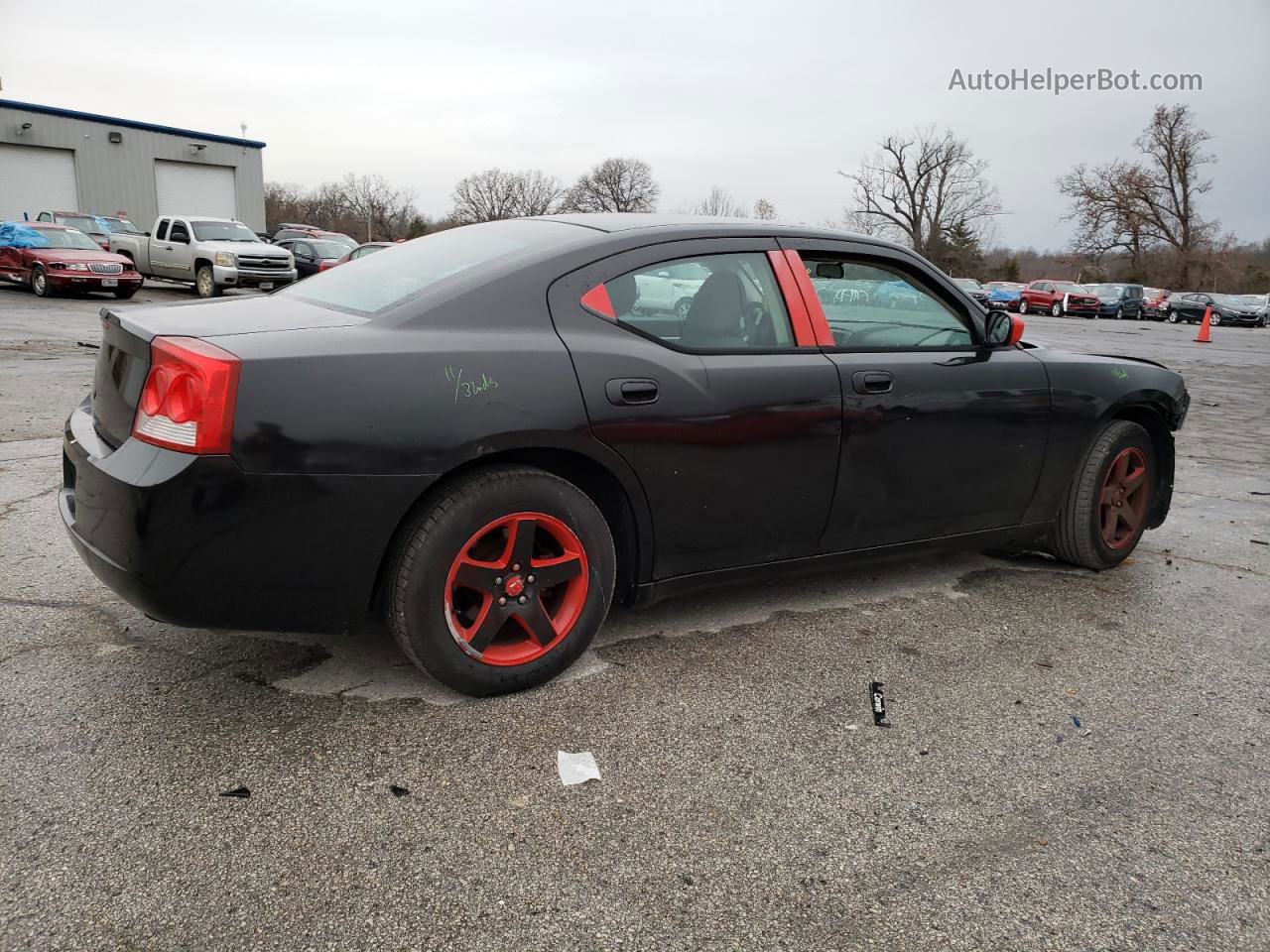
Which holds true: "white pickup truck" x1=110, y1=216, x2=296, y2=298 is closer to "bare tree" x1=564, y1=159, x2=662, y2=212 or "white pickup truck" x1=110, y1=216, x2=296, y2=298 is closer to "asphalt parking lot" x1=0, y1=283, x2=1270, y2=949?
"asphalt parking lot" x1=0, y1=283, x2=1270, y2=949

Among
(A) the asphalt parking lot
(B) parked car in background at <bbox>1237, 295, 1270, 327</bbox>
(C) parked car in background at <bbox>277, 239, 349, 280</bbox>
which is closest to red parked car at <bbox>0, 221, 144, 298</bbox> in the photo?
(C) parked car in background at <bbox>277, 239, 349, 280</bbox>

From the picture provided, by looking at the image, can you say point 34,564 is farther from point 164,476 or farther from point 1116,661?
point 1116,661

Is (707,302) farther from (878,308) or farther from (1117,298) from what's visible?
(1117,298)

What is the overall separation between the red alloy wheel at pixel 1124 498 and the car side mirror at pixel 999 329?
2.87 ft

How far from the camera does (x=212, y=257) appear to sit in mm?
21625

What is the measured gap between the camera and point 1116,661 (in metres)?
3.45

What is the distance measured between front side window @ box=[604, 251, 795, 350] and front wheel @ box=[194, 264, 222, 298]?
68.1 ft

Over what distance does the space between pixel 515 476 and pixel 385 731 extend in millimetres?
810

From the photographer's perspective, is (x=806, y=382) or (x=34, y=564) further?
(x=34, y=564)

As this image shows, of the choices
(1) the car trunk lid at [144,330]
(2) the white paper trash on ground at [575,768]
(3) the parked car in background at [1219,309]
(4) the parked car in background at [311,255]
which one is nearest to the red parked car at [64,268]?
(4) the parked car in background at [311,255]

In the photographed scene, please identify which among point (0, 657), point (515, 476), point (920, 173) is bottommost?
point (0, 657)

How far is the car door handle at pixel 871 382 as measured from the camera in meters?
3.45

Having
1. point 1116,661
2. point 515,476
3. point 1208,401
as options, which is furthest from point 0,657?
point 1208,401

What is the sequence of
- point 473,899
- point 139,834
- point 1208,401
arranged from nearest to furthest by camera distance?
1. point 473,899
2. point 139,834
3. point 1208,401
